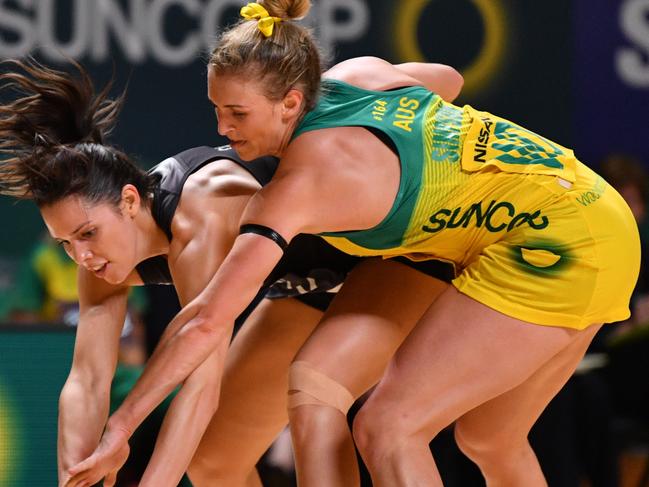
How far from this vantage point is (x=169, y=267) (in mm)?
3020

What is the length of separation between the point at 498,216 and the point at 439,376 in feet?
1.24

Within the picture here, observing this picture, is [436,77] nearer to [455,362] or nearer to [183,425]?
[455,362]

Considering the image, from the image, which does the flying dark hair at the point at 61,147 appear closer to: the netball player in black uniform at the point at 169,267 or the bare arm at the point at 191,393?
the netball player in black uniform at the point at 169,267

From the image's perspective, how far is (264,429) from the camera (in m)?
3.24

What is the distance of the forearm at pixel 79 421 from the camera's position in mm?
2918

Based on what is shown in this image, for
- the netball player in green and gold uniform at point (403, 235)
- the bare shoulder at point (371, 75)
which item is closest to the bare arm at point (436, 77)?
the bare shoulder at point (371, 75)

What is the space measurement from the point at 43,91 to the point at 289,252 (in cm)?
70

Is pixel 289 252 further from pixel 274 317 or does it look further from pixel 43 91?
pixel 43 91

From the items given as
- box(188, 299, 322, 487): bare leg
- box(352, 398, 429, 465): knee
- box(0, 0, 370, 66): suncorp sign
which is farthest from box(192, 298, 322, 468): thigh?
box(0, 0, 370, 66): suncorp sign

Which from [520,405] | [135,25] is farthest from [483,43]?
[520,405]

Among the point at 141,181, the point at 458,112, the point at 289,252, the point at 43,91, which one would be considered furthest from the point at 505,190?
the point at 43,91

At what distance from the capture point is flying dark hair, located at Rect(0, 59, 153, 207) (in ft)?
9.45

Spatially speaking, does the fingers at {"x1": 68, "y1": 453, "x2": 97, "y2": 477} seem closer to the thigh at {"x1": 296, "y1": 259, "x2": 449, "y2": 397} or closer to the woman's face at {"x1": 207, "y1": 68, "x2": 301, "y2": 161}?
the thigh at {"x1": 296, "y1": 259, "x2": 449, "y2": 397}

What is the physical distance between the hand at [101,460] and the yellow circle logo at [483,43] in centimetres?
307
